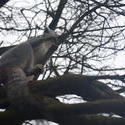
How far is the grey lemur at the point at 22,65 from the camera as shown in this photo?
423 cm

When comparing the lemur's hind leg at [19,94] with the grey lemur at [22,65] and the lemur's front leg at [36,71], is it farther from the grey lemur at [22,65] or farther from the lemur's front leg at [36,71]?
the lemur's front leg at [36,71]

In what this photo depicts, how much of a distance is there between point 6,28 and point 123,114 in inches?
223

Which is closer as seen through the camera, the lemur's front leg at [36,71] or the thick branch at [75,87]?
the thick branch at [75,87]

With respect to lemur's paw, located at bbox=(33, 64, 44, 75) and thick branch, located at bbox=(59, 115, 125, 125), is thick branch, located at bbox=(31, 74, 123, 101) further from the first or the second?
lemur's paw, located at bbox=(33, 64, 44, 75)

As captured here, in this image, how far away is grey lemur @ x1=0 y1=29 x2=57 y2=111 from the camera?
13.9 ft

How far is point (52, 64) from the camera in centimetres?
825

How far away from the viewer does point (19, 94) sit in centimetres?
432

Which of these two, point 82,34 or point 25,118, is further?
point 82,34

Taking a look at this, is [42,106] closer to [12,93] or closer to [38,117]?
[38,117]

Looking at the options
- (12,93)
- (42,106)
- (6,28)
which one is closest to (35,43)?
(6,28)

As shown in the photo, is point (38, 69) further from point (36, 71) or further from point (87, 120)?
point (87, 120)

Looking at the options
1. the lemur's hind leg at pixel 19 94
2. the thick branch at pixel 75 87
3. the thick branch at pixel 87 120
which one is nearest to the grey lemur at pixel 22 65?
the lemur's hind leg at pixel 19 94

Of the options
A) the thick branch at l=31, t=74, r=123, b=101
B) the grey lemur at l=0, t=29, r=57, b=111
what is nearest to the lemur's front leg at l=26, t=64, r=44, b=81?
the grey lemur at l=0, t=29, r=57, b=111

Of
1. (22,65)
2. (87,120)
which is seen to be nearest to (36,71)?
(22,65)
